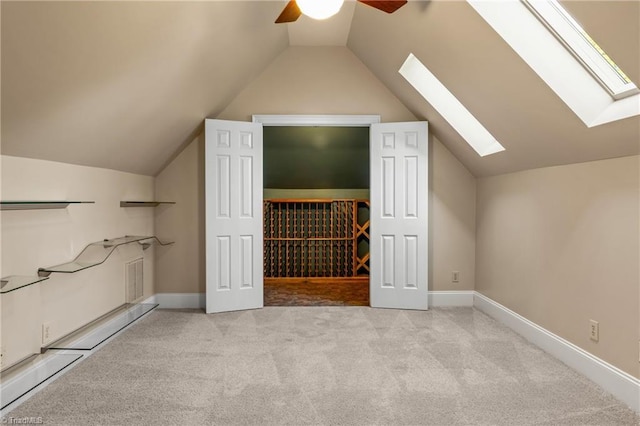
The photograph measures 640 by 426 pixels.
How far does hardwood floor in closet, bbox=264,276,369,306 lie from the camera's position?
13.8ft

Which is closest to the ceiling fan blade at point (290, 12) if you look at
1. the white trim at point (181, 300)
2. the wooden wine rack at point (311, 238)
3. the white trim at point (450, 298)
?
the white trim at point (181, 300)

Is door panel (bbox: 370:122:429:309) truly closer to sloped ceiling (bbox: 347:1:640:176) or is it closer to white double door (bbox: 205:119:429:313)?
white double door (bbox: 205:119:429:313)

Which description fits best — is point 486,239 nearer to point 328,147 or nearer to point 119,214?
point 328,147

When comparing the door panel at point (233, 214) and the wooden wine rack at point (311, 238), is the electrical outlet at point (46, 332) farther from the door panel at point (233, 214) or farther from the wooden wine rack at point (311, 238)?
the wooden wine rack at point (311, 238)

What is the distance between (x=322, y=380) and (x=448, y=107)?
106 inches

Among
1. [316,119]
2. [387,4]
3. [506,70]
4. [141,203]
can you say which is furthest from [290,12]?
[141,203]

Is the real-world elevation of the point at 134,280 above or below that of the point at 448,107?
below

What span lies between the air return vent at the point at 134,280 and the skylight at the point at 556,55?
3.44m

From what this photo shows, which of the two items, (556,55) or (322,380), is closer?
(556,55)

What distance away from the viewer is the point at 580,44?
2.03 metres

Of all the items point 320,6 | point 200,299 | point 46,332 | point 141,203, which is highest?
point 320,6

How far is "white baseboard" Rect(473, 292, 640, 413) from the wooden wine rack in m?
2.65

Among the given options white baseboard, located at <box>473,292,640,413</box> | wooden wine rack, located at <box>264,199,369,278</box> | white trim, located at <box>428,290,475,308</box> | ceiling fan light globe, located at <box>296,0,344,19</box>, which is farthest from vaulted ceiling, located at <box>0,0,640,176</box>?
wooden wine rack, located at <box>264,199,369,278</box>

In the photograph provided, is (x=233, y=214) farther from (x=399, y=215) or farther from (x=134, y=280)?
(x=399, y=215)
